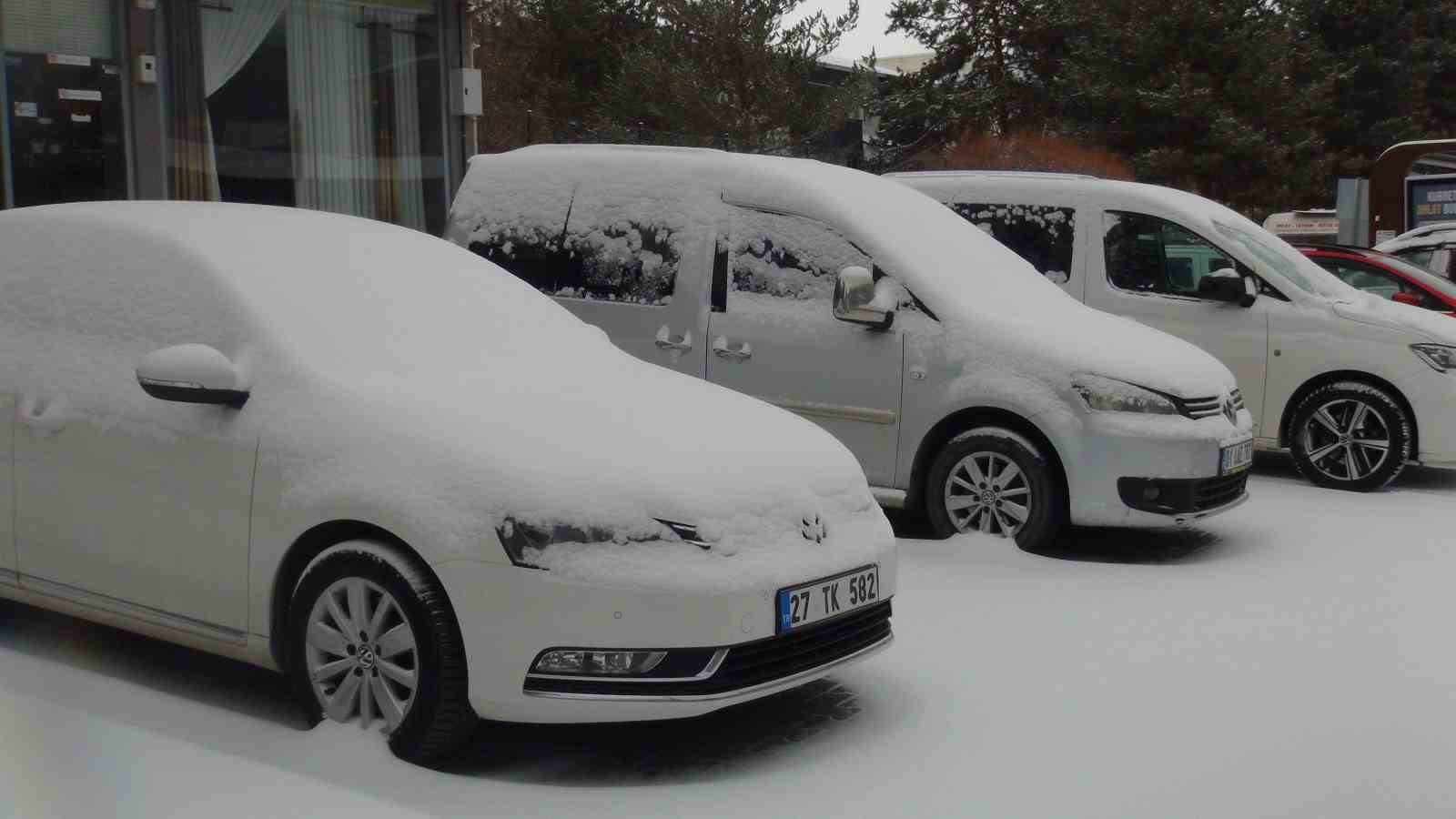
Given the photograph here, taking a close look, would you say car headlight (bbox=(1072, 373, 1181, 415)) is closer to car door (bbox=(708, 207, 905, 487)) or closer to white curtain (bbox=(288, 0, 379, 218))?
car door (bbox=(708, 207, 905, 487))

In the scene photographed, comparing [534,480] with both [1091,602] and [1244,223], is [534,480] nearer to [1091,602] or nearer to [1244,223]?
[1091,602]

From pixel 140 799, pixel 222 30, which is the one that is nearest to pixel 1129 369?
pixel 140 799

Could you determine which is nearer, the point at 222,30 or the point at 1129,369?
the point at 1129,369

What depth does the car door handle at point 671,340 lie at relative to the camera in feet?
27.3

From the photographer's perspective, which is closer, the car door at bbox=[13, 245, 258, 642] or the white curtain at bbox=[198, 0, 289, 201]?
the car door at bbox=[13, 245, 258, 642]

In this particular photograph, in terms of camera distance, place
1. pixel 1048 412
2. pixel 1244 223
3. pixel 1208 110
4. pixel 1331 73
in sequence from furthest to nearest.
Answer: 1. pixel 1331 73
2. pixel 1208 110
3. pixel 1244 223
4. pixel 1048 412

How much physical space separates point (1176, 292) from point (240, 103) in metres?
7.21

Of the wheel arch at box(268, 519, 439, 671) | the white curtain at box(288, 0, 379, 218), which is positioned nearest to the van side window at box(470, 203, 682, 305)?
the wheel arch at box(268, 519, 439, 671)

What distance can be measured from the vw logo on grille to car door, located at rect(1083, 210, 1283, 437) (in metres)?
5.82

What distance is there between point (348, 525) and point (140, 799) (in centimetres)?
88

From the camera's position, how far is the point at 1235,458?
7855mm

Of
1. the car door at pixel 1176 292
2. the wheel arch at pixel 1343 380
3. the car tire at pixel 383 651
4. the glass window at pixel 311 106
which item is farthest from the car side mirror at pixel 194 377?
the glass window at pixel 311 106

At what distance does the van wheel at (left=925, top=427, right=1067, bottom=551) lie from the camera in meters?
7.54

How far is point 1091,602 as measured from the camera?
22.3 ft
